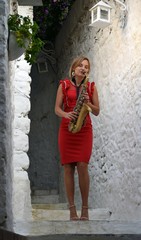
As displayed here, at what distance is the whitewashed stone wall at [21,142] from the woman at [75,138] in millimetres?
1178

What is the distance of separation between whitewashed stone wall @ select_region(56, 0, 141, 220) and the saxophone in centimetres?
91

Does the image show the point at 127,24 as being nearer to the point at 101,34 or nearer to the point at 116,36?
the point at 116,36

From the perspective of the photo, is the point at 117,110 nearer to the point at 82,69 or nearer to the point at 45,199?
the point at 82,69

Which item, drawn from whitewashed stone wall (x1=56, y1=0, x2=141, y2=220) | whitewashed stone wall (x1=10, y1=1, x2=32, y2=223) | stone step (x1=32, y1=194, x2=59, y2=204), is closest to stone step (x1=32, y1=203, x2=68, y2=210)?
whitewashed stone wall (x1=56, y1=0, x2=141, y2=220)

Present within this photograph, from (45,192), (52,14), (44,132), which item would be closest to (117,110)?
(52,14)

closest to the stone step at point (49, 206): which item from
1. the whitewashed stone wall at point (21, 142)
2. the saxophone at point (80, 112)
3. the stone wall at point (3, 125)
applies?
the whitewashed stone wall at point (21, 142)

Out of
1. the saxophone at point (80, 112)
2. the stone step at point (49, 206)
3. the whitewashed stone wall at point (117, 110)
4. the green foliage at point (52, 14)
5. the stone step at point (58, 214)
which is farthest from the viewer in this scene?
the green foliage at point (52, 14)

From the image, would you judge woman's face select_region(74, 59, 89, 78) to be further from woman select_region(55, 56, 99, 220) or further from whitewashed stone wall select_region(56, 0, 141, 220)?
whitewashed stone wall select_region(56, 0, 141, 220)

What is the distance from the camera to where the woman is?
14.9 ft

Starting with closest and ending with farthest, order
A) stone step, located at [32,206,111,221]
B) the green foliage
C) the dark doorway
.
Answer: stone step, located at [32,206,111,221] < the green foliage < the dark doorway

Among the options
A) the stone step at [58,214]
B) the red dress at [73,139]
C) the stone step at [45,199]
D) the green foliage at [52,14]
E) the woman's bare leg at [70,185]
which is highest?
the green foliage at [52,14]

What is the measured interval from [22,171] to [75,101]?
1582 millimetres

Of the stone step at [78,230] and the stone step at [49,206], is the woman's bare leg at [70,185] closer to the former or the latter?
the stone step at [78,230]

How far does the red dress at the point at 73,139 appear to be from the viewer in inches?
180
